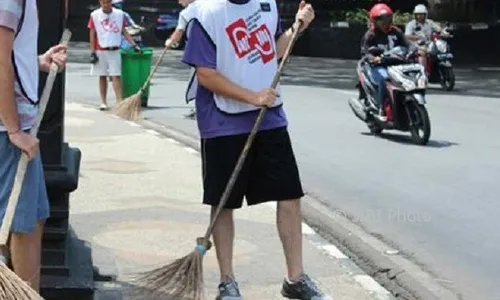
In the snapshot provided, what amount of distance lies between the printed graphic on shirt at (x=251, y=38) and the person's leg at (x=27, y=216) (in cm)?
153

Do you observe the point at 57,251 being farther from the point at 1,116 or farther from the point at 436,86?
the point at 436,86

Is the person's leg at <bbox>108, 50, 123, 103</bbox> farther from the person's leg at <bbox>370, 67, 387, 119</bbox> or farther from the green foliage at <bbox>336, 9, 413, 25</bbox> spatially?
the green foliage at <bbox>336, 9, 413, 25</bbox>

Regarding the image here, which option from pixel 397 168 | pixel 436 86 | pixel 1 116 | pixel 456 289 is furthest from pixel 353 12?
pixel 1 116

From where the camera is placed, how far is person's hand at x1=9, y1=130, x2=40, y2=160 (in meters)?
4.21

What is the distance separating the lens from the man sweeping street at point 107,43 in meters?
16.0

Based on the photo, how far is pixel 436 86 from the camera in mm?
21672

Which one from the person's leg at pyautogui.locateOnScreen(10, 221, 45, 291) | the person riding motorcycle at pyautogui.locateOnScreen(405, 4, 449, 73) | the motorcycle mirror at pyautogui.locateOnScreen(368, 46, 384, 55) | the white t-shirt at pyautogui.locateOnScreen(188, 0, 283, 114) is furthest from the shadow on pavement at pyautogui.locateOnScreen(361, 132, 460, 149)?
the person's leg at pyautogui.locateOnScreen(10, 221, 45, 291)

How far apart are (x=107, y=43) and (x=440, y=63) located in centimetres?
760

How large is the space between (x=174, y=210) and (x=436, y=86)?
13.8 metres

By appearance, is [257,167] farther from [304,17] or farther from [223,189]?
[304,17]

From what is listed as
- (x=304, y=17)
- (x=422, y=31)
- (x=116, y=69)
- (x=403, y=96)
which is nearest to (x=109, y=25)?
(x=116, y=69)

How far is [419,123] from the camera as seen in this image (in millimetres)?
12781

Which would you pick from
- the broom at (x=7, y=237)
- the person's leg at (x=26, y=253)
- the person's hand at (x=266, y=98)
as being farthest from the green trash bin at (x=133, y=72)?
the person's leg at (x=26, y=253)

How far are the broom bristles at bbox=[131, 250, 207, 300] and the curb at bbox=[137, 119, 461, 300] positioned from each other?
1353mm
